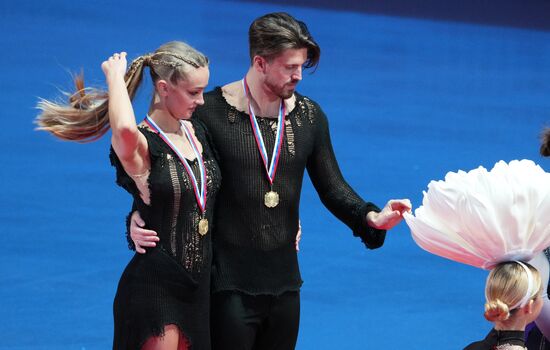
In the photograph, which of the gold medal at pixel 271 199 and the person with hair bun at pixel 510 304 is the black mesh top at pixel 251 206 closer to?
the gold medal at pixel 271 199

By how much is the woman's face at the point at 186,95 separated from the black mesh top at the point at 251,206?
12.6 inches

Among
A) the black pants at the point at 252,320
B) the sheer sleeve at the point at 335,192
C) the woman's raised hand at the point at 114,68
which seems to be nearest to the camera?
the woman's raised hand at the point at 114,68

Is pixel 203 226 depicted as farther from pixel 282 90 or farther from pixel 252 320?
pixel 282 90

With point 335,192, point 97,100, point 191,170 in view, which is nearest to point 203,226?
point 191,170

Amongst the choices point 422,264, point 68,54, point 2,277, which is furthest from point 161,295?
point 68,54

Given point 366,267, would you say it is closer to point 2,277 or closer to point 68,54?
point 2,277

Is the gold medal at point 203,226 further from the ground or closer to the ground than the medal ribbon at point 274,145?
closer to the ground

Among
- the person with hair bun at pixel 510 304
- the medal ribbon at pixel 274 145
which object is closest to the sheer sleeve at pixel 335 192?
the medal ribbon at pixel 274 145

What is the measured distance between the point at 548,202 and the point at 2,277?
409 cm

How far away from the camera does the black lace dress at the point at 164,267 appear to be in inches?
145

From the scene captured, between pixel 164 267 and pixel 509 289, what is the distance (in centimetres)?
119

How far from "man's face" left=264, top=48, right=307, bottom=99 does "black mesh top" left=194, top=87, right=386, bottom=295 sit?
0.49 feet

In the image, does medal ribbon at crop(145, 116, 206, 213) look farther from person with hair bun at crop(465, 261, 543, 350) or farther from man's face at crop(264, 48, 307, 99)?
person with hair bun at crop(465, 261, 543, 350)

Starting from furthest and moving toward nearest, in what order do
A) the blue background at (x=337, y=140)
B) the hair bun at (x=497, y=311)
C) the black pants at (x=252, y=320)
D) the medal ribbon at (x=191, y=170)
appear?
the blue background at (x=337, y=140) → the black pants at (x=252, y=320) → the medal ribbon at (x=191, y=170) → the hair bun at (x=497, y=311)
